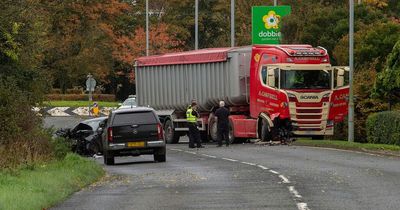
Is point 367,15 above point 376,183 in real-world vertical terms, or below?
above

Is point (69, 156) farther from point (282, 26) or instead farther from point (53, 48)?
point (53, 48)

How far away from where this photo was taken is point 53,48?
84.9m

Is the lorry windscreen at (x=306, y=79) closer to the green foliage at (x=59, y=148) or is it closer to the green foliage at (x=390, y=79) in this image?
the green foliage at (x=390, y=79)

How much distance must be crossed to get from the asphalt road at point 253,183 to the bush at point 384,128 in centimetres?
294

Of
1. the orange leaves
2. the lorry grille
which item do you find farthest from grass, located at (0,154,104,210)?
the orange leaves

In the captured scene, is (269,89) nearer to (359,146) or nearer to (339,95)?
(339,95)

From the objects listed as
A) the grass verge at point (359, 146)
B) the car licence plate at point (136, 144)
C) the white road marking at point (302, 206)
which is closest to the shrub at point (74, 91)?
the grass verge at point (359, 146)

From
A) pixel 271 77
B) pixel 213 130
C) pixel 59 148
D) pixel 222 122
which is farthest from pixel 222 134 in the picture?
pixel 59 148

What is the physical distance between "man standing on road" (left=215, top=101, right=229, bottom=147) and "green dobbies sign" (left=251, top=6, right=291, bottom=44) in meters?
12.5

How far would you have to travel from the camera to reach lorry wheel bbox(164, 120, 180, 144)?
46.7 m

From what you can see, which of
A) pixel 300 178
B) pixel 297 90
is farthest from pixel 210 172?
pixel 297 90

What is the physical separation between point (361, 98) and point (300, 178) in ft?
70.5

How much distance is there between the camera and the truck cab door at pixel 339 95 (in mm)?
40844

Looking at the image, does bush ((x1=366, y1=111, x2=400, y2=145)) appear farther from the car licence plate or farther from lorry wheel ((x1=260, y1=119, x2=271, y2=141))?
the car licence plate
